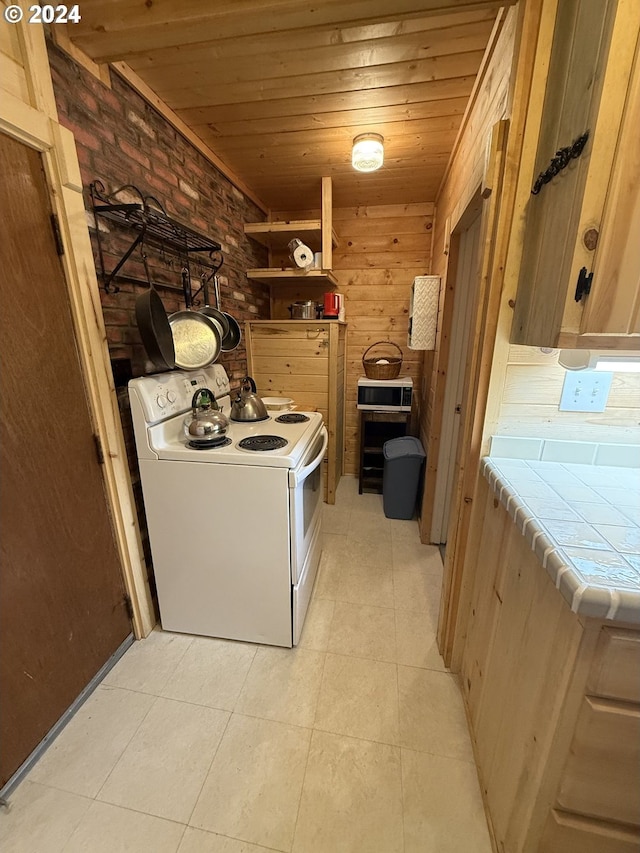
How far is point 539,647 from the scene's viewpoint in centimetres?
79

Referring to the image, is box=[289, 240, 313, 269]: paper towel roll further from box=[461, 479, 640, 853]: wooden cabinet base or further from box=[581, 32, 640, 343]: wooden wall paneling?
box=[461, 479, 640, 853]: wooden cabinet base

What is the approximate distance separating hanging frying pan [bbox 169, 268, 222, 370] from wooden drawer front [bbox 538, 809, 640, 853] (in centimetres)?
188

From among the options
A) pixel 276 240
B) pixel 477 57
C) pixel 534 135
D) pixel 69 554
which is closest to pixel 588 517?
pixel 534 135

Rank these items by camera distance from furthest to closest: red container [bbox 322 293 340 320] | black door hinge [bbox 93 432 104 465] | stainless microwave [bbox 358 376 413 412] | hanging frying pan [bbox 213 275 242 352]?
stainless microwave [bbox 358 376 413 412]
red container [bbox 322 293 340 320]
hanging frying pan [bbox 213 275 242 352]
black door hinge [bbox 93 432 104 465]

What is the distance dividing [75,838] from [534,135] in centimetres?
243

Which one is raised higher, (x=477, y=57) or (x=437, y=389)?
(x=477, y=57)

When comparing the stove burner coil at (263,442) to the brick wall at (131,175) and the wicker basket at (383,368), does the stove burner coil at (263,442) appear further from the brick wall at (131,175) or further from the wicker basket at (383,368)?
the wicker basket at (383,368)

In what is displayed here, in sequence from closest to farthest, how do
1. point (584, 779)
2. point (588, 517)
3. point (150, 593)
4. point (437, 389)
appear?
1. point (584, 779)
2. point (588, 517)
3. point (150, 593)
4. point (437, 389)

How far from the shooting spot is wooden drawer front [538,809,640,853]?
73 cm

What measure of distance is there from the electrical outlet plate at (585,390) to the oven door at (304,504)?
958 millimetres

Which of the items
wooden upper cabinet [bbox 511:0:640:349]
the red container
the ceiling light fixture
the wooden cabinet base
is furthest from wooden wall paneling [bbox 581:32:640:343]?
the red container

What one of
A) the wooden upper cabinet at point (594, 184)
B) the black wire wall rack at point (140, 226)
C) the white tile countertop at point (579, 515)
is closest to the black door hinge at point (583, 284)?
the wooden upper cabinet at point (594, 184)

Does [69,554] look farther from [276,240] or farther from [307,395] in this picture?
[276,240]

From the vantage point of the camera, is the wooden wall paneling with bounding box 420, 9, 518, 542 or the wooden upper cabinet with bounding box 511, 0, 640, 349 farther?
the wooden wall paneling with bounding box 420, 9, 518, 542
